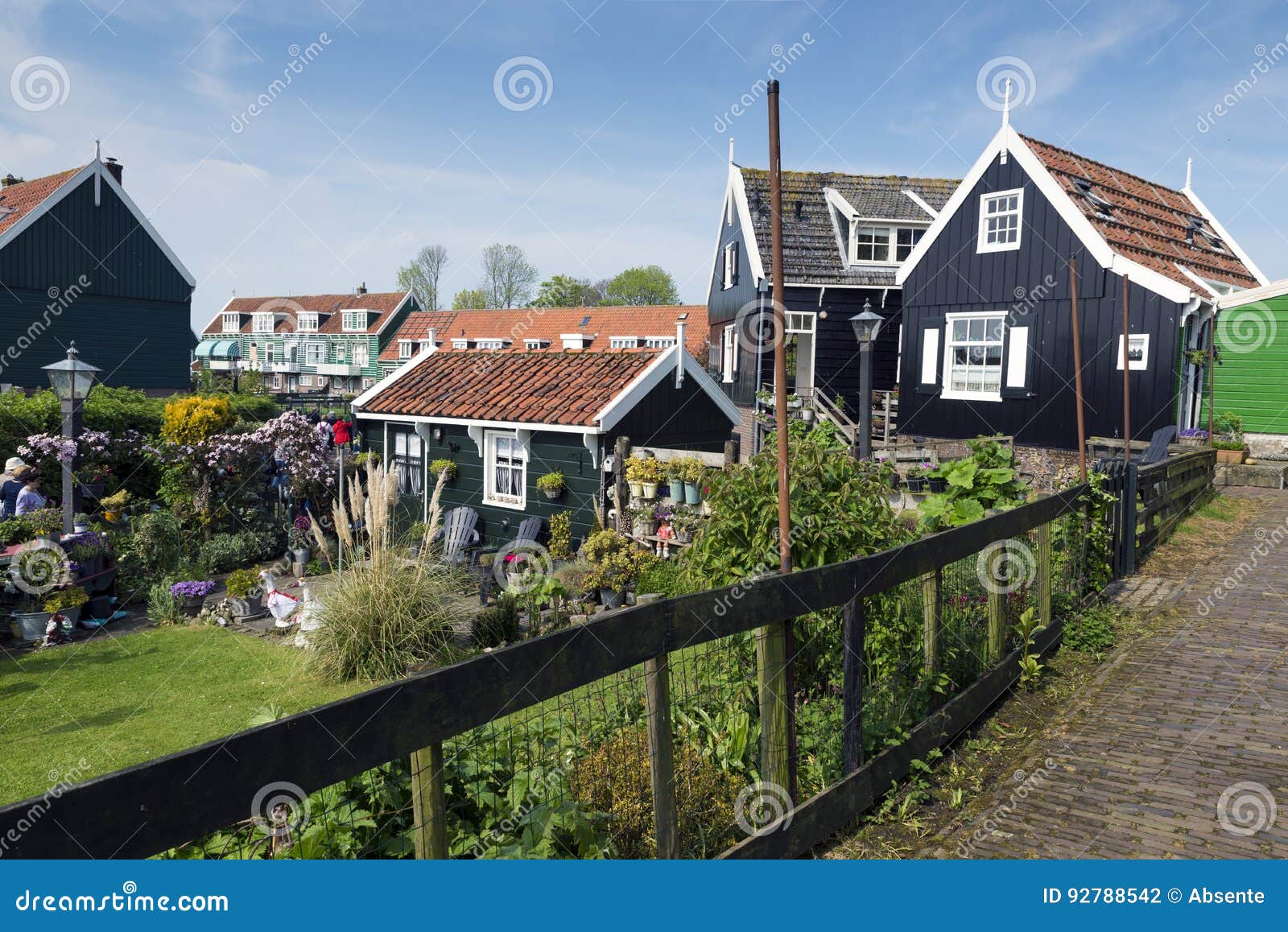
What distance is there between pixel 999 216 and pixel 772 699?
60.0ft

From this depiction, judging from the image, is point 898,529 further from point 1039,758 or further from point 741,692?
point 741,692

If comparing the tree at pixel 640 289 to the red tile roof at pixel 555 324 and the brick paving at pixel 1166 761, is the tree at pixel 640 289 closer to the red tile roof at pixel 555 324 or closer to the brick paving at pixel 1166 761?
the red tile roof at pixel 555 324

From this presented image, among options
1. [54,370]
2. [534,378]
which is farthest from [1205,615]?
[54,370]

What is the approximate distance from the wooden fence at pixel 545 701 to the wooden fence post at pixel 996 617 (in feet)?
0.05

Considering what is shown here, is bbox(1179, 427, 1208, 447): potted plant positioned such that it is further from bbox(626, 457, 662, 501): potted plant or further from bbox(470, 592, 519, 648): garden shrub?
bbox(470, 592, 519, 648): garden shrub

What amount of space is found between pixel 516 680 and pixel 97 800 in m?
1.23

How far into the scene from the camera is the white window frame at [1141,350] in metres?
17.6

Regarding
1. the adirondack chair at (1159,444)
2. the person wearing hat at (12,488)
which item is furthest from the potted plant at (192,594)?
the adirondack chair at (1159,444)

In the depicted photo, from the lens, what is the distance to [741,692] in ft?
15.2

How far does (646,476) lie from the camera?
42.1 feet

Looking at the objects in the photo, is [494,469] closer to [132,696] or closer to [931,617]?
[132,696]

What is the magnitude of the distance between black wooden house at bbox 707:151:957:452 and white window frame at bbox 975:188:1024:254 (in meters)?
3.46

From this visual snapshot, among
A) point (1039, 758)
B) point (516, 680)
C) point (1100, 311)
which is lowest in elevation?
point (1039, 758)

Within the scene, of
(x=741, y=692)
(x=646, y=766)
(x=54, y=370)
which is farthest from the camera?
(x=54, y=370)
